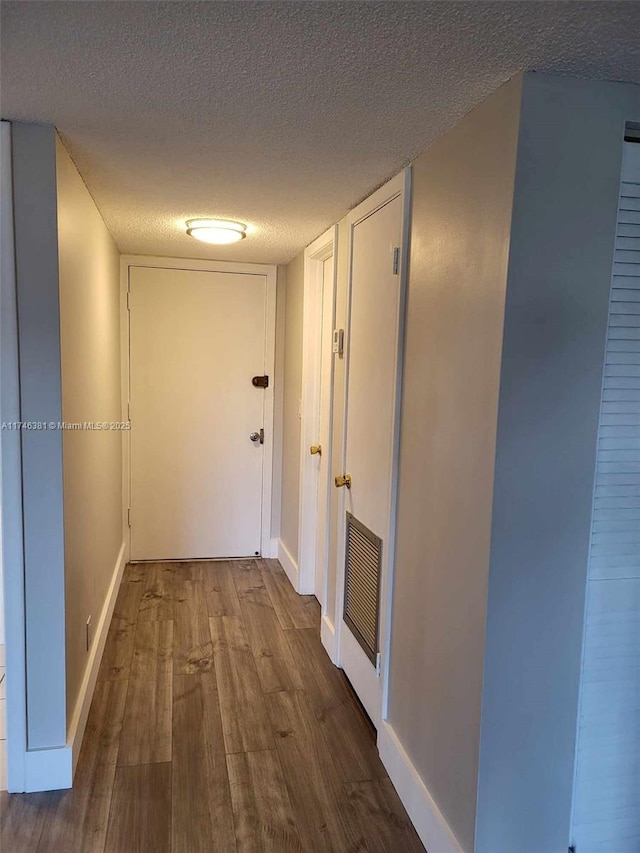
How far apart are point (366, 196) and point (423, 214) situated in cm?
63

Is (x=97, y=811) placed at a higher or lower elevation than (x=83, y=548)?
lower

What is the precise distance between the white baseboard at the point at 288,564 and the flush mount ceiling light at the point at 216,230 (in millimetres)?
2031

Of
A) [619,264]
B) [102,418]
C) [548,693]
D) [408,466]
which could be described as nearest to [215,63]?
[619,264]

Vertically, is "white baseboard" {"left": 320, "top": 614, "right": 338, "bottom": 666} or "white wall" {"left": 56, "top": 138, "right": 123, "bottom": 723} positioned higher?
"white wall" {"left": 56, "top": 138, "right": 123, "bottom": 723}

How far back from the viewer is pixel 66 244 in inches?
79.3

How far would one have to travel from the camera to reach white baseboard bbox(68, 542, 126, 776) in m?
2.12

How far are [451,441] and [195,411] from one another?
279 centimetres

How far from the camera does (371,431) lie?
2416 millimetres

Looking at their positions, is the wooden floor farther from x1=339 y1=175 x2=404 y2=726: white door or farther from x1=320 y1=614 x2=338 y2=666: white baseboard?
x1=339 y1=175 x2=404 y2=726: white door

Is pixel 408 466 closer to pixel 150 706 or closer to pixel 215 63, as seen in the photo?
pixel 215 63

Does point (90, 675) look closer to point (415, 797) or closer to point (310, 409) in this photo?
point (415, 797)

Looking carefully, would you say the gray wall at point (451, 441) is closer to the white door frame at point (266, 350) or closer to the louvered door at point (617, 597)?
the louvered door at point (617, 597)

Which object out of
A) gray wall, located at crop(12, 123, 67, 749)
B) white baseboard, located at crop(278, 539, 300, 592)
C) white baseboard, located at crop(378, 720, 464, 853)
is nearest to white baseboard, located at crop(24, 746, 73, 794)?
gray wall, located at crop(12, 123, 67, 749)

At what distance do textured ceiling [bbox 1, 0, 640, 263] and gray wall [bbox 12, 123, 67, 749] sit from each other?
6.9 inches
